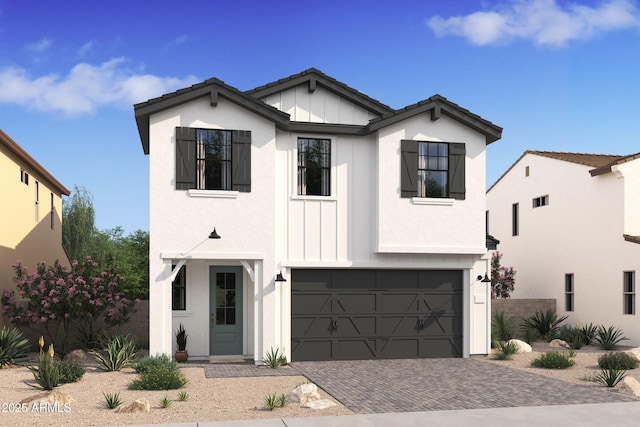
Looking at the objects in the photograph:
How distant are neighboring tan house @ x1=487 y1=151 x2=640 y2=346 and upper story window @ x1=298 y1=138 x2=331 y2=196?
422 inches

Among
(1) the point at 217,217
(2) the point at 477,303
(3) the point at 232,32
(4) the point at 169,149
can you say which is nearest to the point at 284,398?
(1) the point at 217,217

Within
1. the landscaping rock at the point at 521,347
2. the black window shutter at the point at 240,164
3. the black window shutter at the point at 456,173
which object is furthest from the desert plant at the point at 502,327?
the black window shutter at the point at 240,164

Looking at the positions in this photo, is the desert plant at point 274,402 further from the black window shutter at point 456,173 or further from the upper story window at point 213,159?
the black window shutter at point 456,173

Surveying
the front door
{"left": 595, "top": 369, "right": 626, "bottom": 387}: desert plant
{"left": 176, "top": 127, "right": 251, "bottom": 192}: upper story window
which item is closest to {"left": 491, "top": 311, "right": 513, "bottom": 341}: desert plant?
{"left": 595, "top": 369, "right": 626, "bottom": 387}: desert plant

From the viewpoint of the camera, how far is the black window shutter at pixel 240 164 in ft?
54.9

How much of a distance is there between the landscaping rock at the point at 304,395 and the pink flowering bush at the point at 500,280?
1756cm

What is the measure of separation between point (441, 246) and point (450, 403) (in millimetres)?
6768

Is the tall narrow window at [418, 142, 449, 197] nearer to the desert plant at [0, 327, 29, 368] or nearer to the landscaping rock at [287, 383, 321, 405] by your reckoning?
the landscaping rock at [287, 383, 321, 405]

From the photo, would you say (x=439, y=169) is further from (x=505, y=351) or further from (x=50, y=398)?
(x=50, y=398)

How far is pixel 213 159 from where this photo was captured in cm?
1686

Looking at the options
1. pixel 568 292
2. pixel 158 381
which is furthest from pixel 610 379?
pixel 568 292

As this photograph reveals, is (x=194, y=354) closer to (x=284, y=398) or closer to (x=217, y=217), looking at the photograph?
(x=217, y=217)

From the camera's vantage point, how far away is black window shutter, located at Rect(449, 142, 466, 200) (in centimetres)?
1795

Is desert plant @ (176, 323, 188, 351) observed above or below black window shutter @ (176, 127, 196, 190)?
below
